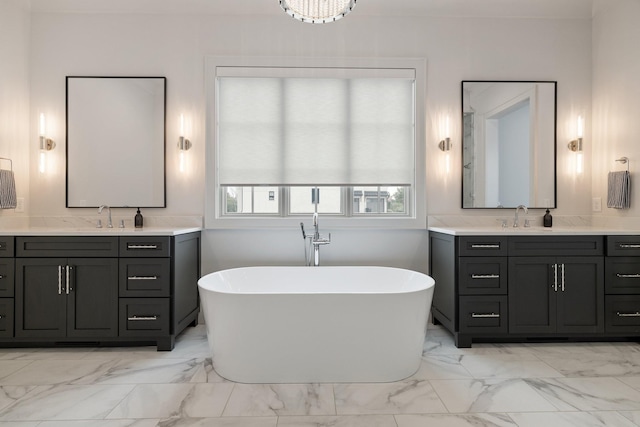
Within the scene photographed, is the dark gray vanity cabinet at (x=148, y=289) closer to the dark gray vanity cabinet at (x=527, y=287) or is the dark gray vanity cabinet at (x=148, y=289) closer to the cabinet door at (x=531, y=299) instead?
the dark gray vanity cabinet at (x=527, y=287)

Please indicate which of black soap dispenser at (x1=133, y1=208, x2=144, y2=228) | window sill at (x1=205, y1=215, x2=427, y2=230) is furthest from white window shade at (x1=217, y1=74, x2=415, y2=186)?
black soap dispenser at (x1=133, y1=208, x2=144, y2=228)

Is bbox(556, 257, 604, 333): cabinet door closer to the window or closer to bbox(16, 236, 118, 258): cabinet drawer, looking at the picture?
the window

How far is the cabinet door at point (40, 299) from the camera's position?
254cm

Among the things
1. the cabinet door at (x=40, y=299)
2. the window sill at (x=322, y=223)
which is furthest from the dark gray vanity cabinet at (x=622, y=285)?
the cabinet door at (x=40, y=299)

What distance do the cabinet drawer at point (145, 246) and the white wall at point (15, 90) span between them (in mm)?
1120

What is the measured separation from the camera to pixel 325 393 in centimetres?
201

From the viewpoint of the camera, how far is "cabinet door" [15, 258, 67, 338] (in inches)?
100

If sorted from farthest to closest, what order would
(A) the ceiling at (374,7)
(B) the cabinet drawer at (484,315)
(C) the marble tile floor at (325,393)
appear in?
(A) the ceiling at (374,7)
(B) the cabinet drawer at (484,315)
(C) the marble tile floor at (325,393)

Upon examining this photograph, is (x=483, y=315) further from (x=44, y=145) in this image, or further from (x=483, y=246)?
(x=44, y=145)

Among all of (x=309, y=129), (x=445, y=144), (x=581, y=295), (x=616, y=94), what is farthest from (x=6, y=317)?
(x=616, y=94)

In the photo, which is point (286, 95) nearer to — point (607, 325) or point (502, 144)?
point (502, 144)

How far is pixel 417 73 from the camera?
316 cm

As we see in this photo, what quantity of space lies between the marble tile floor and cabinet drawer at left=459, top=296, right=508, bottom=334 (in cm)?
15

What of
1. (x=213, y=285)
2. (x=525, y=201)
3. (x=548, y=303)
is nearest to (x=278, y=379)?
(x=213, y=285)
